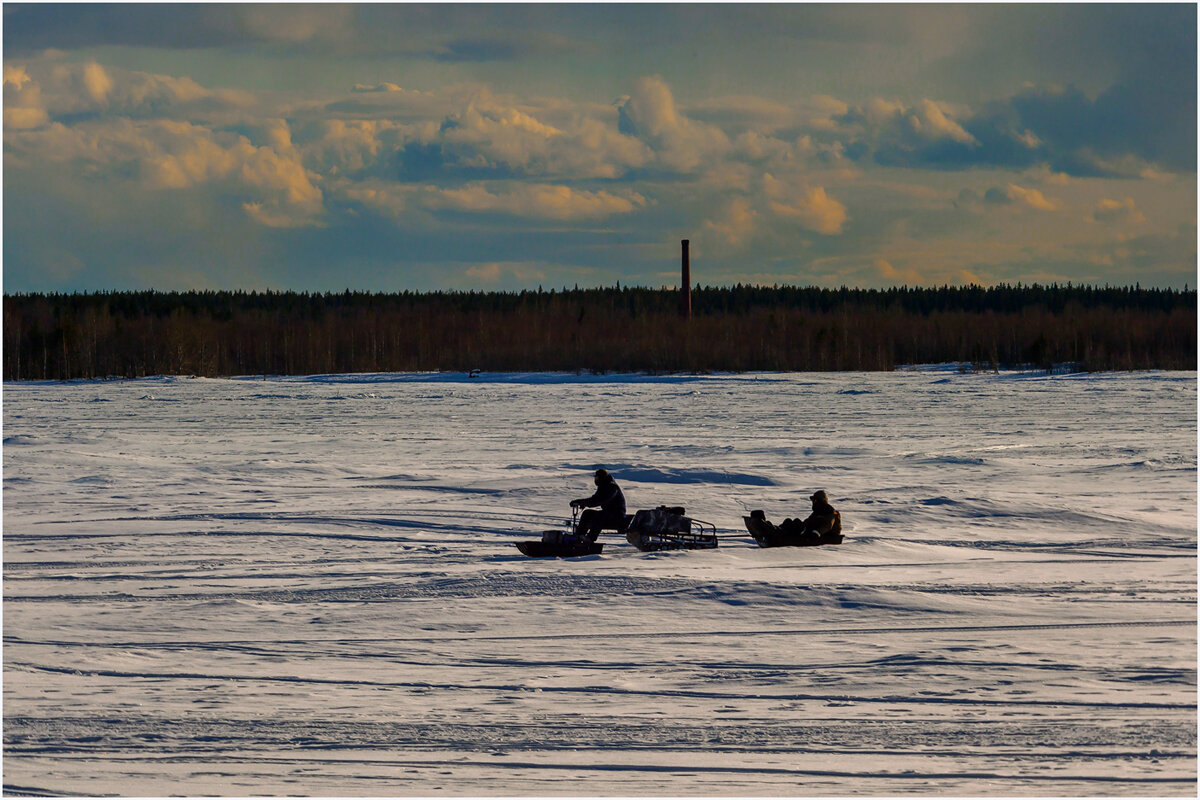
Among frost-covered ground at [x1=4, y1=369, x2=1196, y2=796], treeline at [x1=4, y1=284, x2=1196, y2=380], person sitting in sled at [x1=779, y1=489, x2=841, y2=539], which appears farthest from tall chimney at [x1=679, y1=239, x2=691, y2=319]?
person sitting in sled at [x1=779, y1=489, x2=841, y2=539]

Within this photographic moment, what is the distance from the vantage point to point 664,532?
11.4 metres

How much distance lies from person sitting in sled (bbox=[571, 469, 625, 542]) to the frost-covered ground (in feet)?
1.39

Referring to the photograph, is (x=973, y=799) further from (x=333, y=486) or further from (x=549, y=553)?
(x=333, y=486)

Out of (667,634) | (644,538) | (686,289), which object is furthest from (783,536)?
(686,289)

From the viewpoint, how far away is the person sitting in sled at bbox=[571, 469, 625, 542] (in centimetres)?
1139

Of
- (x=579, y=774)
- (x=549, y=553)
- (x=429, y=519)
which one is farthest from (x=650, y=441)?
(x=579, y=774)

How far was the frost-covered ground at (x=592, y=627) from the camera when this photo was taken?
597cm

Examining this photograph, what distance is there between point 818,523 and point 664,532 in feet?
4.82

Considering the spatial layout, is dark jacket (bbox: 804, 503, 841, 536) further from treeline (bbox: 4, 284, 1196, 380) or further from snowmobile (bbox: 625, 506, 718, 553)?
treeline (bbox: 4, 284, 1196, 380)

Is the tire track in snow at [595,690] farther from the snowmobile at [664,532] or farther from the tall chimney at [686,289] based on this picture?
the tall chimney at [686,289]

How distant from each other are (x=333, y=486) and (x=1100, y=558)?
910 cm

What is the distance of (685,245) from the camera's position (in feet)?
187

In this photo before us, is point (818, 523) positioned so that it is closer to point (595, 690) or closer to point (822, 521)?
point (822, 521)

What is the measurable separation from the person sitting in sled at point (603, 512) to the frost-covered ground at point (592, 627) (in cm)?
42
